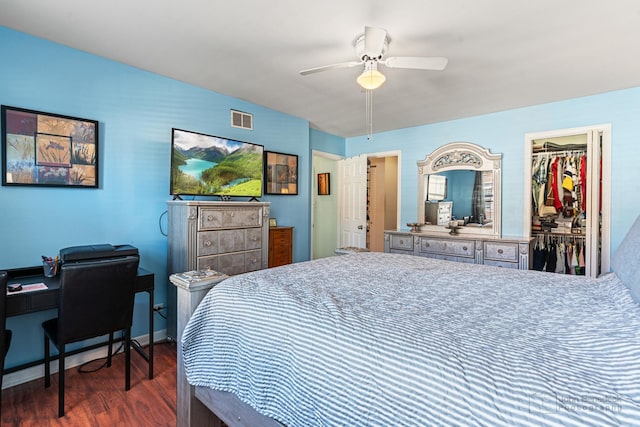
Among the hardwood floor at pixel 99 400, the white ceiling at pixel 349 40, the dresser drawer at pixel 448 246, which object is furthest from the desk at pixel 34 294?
the dresser drawer at pixel 448 246

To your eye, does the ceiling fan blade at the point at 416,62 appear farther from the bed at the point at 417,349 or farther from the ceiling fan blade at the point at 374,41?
the bed at the point at 417,349

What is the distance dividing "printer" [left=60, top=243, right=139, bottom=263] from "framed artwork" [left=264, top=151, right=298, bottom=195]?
1.94m

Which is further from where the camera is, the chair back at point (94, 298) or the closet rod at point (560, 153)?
the closet rod at point (560, 153)

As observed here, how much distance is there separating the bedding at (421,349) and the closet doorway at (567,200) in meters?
2.55

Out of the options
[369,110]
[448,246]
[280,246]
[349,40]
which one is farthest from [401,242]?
[349,40]

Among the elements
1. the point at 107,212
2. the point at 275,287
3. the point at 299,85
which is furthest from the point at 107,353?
the point at 299,85

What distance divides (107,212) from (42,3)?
152 centimetres

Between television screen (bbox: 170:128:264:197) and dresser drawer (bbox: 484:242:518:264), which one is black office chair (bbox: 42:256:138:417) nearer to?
television screen (bbox: 170:128:264:197)

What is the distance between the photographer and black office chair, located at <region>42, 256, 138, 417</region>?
190cm

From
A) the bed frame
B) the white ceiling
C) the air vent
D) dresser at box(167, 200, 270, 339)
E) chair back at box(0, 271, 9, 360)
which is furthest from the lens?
the air vent

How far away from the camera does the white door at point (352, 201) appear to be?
5219 mm

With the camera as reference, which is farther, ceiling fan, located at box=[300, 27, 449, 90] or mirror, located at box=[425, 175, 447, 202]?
mirror, located at box=[425, 175, 447, 202]

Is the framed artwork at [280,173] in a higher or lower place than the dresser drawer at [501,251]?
higher

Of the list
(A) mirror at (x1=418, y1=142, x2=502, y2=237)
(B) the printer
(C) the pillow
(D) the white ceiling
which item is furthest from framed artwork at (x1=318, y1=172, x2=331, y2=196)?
(C) the pillow
